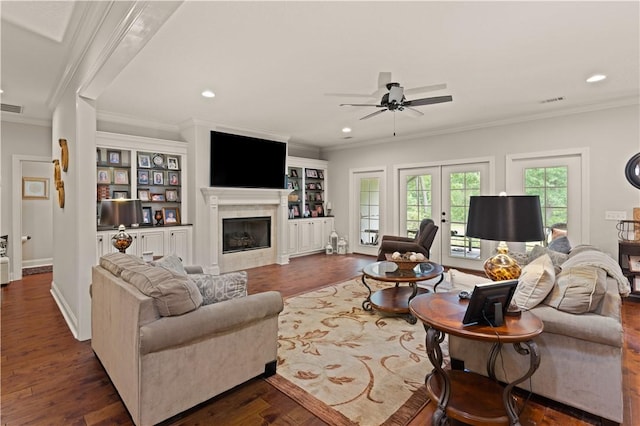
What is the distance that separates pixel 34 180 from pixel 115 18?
6.29 m

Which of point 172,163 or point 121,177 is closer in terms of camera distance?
point 121,177

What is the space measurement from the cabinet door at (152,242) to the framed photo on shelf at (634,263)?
657 centimetres

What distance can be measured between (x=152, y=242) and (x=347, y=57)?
3.98m

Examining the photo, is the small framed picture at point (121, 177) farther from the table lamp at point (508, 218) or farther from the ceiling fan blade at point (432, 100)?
the table lamp at point (508, 218)

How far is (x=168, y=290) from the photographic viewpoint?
72.1 inches

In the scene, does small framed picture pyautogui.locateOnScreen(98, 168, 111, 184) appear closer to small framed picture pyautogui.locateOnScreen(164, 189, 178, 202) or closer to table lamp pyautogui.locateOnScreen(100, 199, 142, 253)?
small framed picture pyautogui.locateOnScreen(164, 189, 178, 202)

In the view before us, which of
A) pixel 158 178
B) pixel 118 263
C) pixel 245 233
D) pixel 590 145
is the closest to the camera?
pixel 118 263

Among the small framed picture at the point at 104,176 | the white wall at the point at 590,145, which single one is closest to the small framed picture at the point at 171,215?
the small framed picture at the point at 104,176

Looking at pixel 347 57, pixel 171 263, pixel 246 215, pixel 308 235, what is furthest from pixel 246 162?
pixel 171 263

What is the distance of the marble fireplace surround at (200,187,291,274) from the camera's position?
557cm

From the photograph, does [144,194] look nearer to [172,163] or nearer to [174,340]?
[172,163]

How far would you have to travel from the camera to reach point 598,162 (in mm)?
4559

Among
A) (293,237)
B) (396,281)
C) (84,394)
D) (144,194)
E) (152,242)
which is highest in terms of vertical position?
(144,194)

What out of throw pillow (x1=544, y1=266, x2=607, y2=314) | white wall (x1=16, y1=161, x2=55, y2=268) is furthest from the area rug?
white wall (x1=16, y1=161, x2=55, y2=268)
